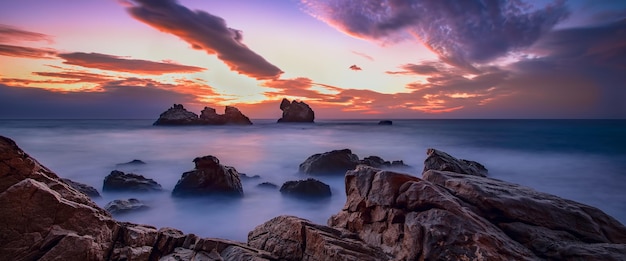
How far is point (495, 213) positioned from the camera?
5.52 metres

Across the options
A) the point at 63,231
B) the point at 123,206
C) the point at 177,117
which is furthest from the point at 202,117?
the point at 63,231

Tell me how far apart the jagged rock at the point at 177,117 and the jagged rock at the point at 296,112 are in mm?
37958

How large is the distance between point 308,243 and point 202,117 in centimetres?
10373

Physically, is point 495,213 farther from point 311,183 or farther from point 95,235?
point 311,183

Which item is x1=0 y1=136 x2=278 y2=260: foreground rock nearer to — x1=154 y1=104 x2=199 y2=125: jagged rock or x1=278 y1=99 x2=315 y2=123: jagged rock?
x1=154 y1=104 x2=199 y2=125: jagged rock

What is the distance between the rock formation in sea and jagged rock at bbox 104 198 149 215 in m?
89.5

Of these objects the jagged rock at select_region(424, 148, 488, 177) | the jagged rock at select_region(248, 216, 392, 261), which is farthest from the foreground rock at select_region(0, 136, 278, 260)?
the jagged rock at select_region(424, 148, 488, 177)

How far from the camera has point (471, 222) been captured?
189 inches

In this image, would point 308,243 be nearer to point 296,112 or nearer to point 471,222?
point 471,222

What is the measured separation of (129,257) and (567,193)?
67.2 feet

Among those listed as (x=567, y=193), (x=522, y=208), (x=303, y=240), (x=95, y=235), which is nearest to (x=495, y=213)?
(x=522, y=208)

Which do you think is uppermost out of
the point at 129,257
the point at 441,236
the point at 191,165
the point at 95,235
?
the point at 441,236

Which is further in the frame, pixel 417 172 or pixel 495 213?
pixel 417 172

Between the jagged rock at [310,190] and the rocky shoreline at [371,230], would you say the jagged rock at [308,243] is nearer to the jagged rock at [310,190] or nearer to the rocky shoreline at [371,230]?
the rocky shoreline at [371,230]
